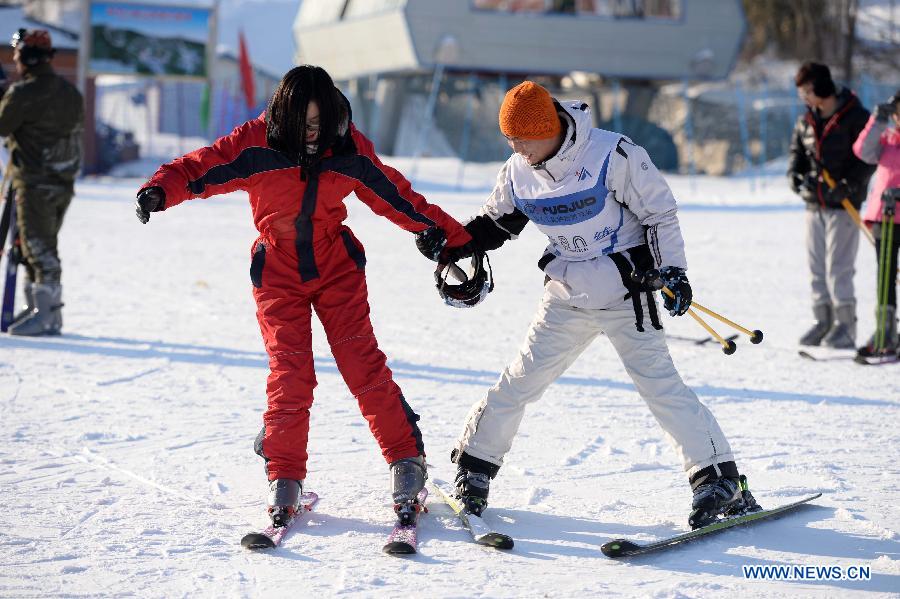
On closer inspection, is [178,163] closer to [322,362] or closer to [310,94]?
[310,94]

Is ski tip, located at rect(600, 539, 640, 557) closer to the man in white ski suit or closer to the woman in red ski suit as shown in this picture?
the man in white ski suit

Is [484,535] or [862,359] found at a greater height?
[484,535]

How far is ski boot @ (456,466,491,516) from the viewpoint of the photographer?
4168mm

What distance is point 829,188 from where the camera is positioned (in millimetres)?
7816

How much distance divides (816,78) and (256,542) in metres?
5.32

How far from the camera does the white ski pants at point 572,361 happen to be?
159 inches

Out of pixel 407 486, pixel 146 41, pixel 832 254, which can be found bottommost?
pixel 407 486

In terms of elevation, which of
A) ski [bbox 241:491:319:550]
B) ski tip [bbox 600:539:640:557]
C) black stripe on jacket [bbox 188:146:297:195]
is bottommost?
ski [bbox 241:491:319:550]

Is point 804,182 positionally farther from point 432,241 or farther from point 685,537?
point 685,537

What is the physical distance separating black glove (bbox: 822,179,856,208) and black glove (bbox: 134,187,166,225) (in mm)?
5203

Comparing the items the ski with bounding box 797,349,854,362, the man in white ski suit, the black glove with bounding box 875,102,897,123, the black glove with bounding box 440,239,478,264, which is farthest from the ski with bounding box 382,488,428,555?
the black glove with bounding box 875,102,897,123

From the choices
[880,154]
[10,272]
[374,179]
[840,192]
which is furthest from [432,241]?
[10,272]

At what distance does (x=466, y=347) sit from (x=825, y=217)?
101 inches

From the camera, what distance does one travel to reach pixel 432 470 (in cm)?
481
